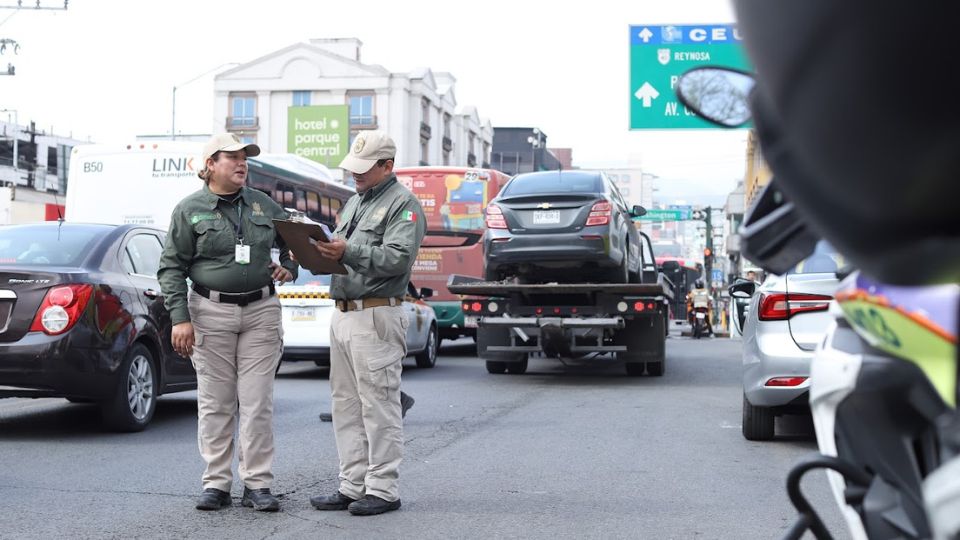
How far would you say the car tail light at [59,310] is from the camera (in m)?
7.69

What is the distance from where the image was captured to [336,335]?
19.2 ft

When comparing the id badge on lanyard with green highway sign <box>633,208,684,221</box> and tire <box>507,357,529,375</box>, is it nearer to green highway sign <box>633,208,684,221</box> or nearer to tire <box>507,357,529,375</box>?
tire <box>507,357,529,375</box>

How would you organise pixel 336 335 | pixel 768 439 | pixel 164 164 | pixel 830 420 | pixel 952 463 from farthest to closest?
pixel 164 164 < pixel 768 439 < pixel 336 335 < pixel 830 420 < pixel 952 463

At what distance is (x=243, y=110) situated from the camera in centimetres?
7431

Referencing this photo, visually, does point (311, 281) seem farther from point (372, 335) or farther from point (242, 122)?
point (242, 122)

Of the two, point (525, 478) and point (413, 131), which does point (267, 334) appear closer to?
point (525, 478)

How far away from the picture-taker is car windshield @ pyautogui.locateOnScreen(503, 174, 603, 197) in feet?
43.3

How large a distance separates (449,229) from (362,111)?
54581mm

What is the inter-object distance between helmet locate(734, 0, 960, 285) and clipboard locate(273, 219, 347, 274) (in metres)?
4.23

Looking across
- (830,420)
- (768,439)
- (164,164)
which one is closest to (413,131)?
(164,164)

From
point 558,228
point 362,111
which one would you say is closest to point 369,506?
point 558,228

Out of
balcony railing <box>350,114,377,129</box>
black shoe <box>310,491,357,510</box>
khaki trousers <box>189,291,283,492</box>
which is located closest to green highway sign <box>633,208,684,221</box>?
balcony railing <box>350,114,377,129</box>

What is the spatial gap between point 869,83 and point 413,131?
7267 centimetres

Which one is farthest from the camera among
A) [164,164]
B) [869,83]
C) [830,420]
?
[164,164]
